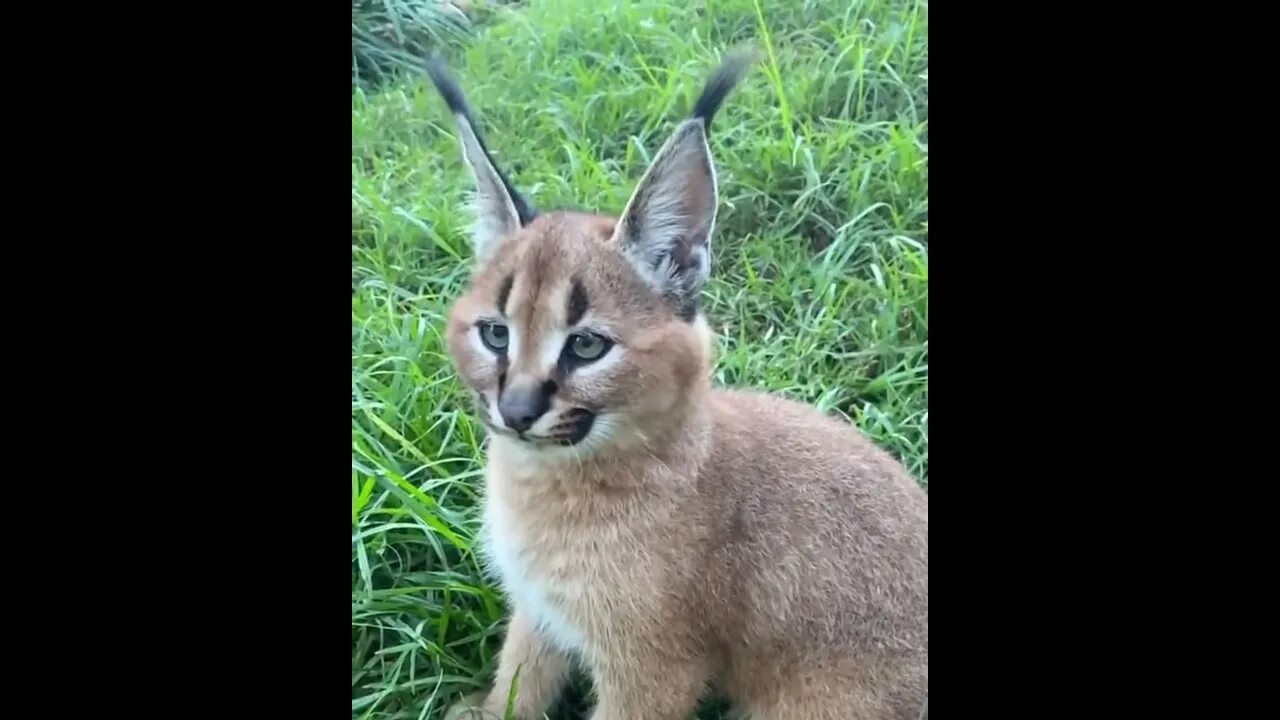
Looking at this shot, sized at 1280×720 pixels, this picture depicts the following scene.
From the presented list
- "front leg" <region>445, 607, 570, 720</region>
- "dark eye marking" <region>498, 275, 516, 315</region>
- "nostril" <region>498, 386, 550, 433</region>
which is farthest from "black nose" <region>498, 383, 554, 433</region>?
"front leg" <region>445, 607, 570, 720</region>

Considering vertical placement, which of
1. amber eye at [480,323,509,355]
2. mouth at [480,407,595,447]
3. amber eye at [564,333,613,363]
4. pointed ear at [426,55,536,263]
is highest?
pointed ear at [426,55,536,263]

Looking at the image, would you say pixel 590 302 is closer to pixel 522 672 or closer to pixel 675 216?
pixel 675 216

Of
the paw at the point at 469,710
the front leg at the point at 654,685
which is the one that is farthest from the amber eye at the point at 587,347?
the paw at the point at 469,710

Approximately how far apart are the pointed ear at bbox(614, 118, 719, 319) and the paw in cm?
63

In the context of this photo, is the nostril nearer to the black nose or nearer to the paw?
the black nose

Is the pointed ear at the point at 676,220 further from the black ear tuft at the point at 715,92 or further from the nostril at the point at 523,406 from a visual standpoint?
the nostril at the point at 523,406

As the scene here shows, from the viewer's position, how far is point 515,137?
1.81 meters

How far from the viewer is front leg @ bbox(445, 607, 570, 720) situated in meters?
1.75

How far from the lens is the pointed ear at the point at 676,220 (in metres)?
1.53
